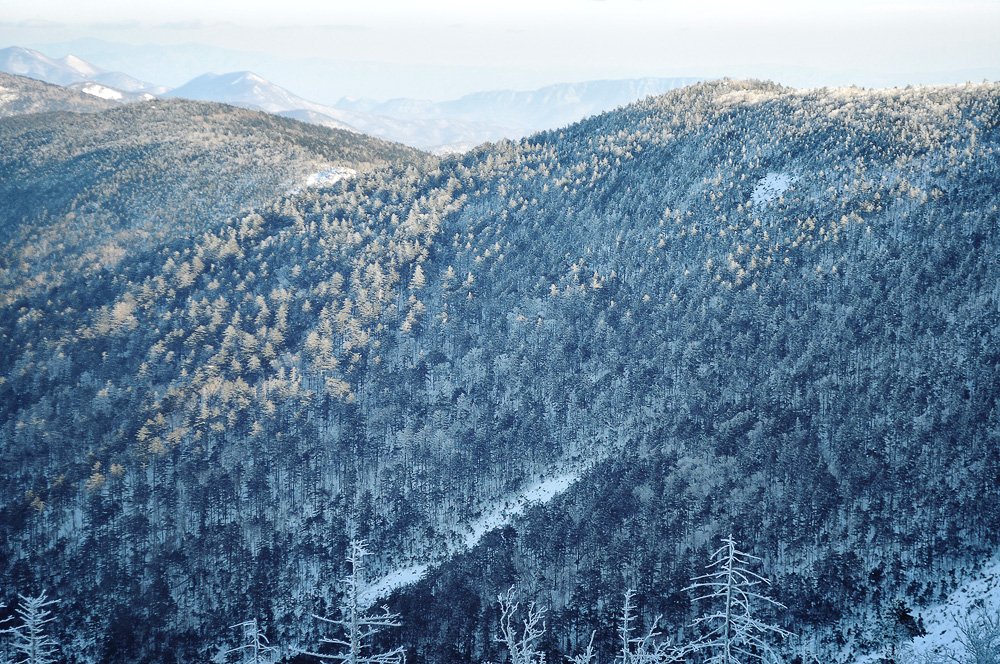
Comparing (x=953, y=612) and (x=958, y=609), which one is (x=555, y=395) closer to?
(x=953, y=612)

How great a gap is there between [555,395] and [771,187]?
50.6 meters

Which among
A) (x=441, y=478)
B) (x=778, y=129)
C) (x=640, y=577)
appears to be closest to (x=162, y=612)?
(x=441, y=478)

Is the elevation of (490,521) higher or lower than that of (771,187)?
lower

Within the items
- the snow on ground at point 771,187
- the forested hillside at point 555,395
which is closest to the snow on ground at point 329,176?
the forested hillside at point 555,395

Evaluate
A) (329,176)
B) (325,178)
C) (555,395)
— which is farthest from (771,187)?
(329,176)

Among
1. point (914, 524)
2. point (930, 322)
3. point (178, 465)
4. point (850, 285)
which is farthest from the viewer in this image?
point (178, 465)

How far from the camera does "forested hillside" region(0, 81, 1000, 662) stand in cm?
7969

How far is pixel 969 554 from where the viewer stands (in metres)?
68.6

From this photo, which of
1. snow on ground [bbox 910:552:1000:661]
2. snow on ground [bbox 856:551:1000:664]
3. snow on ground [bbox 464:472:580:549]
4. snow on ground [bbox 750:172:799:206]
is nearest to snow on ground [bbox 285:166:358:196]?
snow on ground [bbox 750:172:799:206]

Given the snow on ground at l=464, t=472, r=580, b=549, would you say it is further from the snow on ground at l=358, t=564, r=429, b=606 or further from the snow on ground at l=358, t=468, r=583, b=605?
the snow on ground at l=358, t=564, r=429, b=606

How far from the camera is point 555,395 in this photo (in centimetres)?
10712

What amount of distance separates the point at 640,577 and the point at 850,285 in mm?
47664

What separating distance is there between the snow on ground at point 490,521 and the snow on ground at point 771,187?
54.9 meters

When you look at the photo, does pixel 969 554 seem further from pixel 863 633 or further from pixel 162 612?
pixel 162 612
